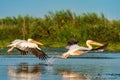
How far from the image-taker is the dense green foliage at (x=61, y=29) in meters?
41.6

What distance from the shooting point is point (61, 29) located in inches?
1738

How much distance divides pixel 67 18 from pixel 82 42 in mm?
6097

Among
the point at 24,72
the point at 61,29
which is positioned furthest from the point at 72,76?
the point at 61,29

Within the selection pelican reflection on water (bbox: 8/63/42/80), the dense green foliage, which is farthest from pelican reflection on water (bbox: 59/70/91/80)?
the dense green foliage

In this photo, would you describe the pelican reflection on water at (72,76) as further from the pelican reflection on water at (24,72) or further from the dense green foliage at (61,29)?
the dense green foliage at (61,29)

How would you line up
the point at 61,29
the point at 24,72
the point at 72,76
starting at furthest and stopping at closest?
the point at 61,29 < the point at 24,72 < the point at 72,76

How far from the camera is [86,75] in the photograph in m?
16.3

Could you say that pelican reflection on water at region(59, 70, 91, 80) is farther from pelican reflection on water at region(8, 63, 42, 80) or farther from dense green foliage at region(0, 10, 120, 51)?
dense green foliage at region(0, 10, 120, 51)

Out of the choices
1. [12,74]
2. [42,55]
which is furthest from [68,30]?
[12,74]

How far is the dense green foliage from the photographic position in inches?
1639

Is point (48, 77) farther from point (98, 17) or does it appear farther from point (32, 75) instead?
point (98, 17)

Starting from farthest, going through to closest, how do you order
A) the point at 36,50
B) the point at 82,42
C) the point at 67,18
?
1. the point at 67,18
2. the point at 82,42
3. the point at 36,50

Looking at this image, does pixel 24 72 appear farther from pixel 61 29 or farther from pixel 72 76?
pixel 61 29

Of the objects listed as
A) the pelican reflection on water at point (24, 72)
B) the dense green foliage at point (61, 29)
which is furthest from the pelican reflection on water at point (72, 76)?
the dense green foliage at point (61, 29)
